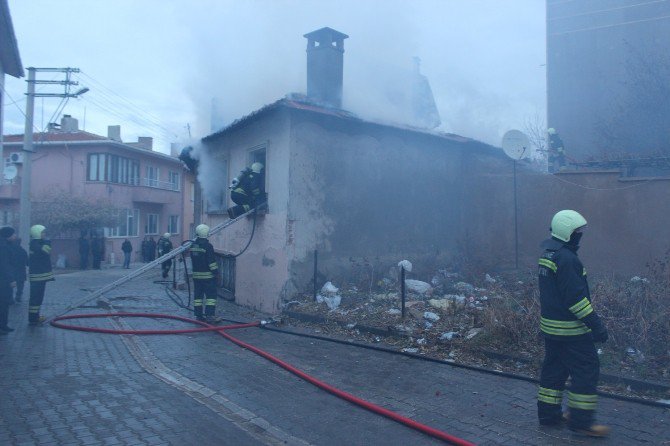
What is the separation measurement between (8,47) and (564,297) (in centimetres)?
1555

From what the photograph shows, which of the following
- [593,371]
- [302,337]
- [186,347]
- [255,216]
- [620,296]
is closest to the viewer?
[593,371]

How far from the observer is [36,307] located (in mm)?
9164

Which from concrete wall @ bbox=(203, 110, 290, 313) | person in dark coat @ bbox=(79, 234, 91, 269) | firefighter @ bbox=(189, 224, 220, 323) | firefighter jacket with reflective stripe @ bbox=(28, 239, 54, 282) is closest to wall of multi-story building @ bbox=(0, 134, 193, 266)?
person in dark coat @ bbox=(79, 234, 91, 269)

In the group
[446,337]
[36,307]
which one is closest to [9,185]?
[36,307]

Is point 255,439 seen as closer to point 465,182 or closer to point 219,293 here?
point 219,293

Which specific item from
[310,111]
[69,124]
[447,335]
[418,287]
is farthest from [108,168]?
[447,335]

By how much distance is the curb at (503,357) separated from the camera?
17.4 ft

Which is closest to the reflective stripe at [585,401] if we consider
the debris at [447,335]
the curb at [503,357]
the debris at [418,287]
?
the curb at [503,357]

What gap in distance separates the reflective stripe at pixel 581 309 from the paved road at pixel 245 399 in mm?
1027

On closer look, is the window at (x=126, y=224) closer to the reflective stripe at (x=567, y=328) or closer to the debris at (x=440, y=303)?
the debris at (x=440, y=303)

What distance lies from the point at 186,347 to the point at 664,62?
56.1ft

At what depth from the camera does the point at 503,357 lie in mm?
6461

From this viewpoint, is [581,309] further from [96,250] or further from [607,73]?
[96,250]

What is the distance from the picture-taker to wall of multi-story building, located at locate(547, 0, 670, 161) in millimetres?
16391
